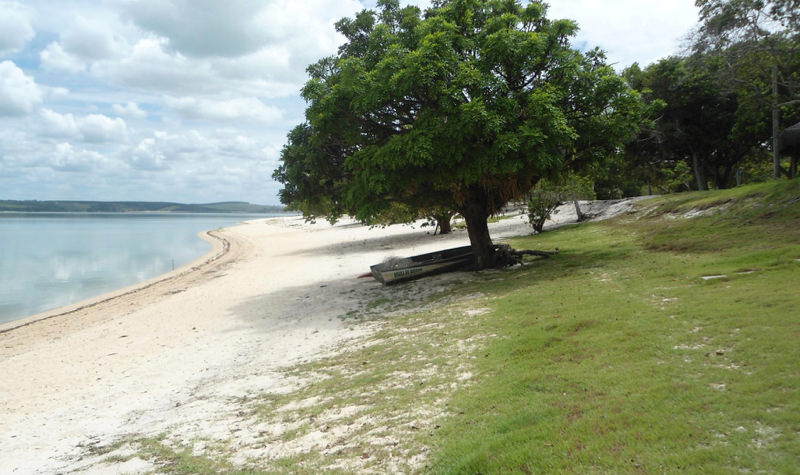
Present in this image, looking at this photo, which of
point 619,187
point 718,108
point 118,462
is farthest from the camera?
point 619,187

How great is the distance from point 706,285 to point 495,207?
9307 millimetres

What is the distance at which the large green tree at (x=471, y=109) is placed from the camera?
13.2 meters

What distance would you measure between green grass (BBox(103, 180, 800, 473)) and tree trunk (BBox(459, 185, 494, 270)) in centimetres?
523

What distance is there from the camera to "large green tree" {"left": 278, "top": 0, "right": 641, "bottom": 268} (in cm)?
1325

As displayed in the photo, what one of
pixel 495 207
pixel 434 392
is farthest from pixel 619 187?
pixel 434 392

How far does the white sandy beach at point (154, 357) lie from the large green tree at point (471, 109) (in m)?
4.39

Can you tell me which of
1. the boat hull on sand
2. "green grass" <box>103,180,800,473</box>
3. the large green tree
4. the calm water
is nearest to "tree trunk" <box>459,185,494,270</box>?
the large green tree

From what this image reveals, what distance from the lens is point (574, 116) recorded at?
15242 millimetres

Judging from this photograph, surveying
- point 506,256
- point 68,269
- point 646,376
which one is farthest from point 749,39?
point 68,269

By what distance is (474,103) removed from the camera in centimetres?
1289

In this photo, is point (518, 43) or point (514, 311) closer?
point (514, 311)

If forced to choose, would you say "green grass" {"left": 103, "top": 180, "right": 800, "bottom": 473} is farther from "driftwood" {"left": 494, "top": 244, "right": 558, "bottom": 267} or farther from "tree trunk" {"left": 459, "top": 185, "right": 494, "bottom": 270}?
"tree trunk" {"left": 459, "top": 185, "right": 494, "bottom": 270}

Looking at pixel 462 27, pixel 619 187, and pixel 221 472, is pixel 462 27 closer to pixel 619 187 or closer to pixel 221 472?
pixel 221 472

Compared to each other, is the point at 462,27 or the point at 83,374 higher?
the point at 462,27
